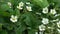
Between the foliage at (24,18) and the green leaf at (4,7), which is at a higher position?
the green leaf at (4,7)

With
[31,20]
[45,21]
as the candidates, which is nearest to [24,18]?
[31,20]

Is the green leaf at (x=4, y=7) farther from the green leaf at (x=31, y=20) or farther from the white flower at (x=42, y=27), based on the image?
the white flower at (x=42, y=27)

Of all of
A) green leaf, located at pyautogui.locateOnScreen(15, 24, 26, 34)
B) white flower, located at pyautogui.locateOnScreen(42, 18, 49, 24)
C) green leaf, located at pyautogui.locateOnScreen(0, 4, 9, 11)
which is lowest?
green leaf, located at pyautogui.locateOnScreen(15, 24, 26, 34)

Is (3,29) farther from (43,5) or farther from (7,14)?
(43,5)

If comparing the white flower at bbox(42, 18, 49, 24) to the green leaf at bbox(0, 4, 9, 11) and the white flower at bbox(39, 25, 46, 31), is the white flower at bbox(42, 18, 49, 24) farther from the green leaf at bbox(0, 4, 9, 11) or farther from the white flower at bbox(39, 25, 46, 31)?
the green leaf at bbox(0, 4, 9, 11)

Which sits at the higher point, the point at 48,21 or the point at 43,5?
the point at 43,5

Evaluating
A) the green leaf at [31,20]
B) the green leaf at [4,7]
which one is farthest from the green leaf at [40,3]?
the green leaf at [4,7]

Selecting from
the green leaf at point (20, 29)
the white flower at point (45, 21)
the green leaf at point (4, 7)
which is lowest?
the green leaf at point (20, 29)

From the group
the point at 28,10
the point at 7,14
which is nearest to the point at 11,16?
the point at 7,14

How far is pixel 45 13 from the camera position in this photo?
5.15ft

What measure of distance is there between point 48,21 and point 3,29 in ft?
1.13

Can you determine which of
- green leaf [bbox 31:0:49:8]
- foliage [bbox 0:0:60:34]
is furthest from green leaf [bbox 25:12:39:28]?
green leaf [bbox 31:0:49:8]

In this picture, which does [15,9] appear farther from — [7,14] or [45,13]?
[45,13]

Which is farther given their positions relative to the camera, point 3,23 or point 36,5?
point 36,5
